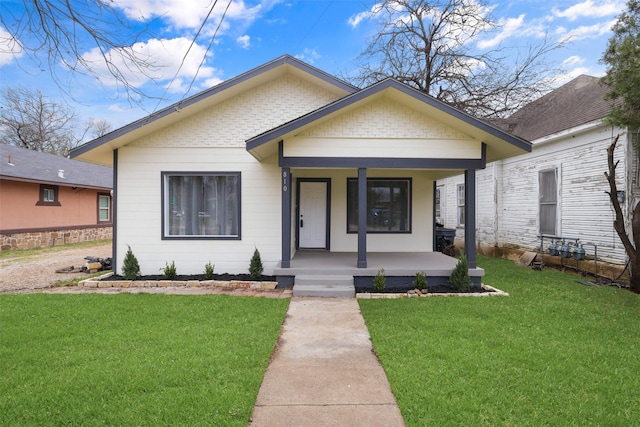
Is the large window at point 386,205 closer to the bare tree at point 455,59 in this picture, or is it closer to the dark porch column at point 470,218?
the dark porch column at point 470,218

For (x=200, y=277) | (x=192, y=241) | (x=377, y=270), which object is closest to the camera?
(x=377, y=270)

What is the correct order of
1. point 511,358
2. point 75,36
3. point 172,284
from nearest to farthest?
point 75,36 → point 511,358 → point 172,284

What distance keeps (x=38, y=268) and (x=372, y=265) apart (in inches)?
367

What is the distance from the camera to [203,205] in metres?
8.97

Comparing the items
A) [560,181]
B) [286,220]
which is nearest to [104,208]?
[286,220]

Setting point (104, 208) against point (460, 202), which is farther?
point (104, 208)

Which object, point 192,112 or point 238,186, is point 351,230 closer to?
point 238,186

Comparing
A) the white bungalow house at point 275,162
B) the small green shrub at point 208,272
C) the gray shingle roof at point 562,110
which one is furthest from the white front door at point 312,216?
the gray shingle roof at point 562,110

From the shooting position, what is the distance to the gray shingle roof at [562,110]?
9.99 m

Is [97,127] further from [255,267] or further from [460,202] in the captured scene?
[255,267]

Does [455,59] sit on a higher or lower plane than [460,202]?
higher

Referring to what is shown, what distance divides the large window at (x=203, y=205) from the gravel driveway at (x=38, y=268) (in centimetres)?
298

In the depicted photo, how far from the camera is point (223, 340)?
4.54 meters

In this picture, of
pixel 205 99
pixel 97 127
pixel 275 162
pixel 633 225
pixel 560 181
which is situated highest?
pixel 97 127
